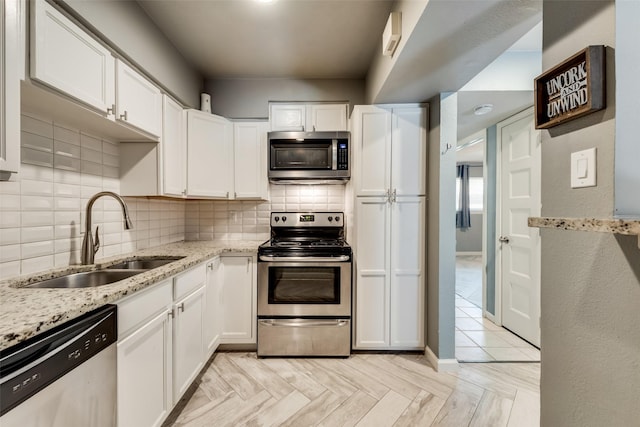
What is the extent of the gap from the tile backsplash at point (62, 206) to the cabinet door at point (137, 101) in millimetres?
331

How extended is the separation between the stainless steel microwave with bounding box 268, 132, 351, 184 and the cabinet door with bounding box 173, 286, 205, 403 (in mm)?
1259

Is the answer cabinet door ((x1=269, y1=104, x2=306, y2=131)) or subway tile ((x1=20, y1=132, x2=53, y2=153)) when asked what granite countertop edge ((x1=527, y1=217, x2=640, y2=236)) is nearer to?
subway tile ((x1=20, y1=132, x2=53, y2=153))

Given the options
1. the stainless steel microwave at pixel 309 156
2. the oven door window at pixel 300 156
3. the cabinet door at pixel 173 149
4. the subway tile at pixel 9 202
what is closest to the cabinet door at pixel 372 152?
the stainless steel microwave at pixel 309 156

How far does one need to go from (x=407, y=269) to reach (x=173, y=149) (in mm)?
2169

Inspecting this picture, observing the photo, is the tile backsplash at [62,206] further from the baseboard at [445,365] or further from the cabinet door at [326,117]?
the baseboard at [445,365]

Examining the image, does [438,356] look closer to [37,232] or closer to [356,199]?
[356,199]

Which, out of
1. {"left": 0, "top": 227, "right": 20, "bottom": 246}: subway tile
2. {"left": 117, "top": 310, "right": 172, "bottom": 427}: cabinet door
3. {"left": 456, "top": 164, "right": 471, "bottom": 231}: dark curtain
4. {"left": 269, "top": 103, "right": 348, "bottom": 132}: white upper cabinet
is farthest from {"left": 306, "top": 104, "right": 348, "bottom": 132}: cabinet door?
{"left": 456, "top": 164, "right": 471, "bottom": 231}: dark curtain

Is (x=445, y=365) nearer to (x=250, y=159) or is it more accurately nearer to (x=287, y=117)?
(x=250, y=159)

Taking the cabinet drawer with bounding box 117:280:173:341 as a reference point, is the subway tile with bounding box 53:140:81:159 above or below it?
above

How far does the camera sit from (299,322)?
2262mm

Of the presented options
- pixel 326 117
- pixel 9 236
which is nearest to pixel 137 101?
pixel 9 236

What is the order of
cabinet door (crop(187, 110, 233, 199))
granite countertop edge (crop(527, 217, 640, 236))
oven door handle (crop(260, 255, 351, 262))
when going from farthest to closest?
cabinet door (crop(187, 110, 233, 199)), oven door handle (crop(260, 255, 351, 262)), granite countertop edge (crop(527, 217, 640, 236))

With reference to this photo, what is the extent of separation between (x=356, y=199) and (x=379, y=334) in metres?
1.17

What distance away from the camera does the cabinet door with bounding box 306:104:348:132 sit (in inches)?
106
